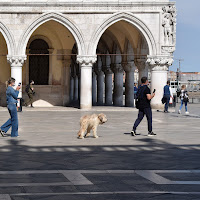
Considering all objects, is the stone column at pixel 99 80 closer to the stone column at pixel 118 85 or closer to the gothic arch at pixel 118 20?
the stone column at pixel 118 85

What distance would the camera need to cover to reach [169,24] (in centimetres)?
2891

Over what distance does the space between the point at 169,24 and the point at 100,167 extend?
2122cm

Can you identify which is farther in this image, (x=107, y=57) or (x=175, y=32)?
(x=107, y=57)

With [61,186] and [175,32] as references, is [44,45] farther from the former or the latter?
[61,186]

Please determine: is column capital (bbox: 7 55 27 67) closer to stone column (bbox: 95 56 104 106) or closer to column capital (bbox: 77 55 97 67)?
column capital (bbox: 77 55 97 67)

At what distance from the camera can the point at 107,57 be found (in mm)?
39875

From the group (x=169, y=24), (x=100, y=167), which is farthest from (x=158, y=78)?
(x=100, y=167)

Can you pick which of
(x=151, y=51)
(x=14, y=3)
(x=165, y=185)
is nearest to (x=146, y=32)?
(x=151, y=51)

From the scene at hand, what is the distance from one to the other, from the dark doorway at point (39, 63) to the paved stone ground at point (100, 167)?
19.1 meters

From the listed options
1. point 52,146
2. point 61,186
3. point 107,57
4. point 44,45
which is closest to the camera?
point 61,186

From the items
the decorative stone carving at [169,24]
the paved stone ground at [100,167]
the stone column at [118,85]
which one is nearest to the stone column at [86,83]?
the decorative stone carving at [169,24]

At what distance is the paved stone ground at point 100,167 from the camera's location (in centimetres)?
655

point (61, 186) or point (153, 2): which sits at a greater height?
point (153, 2)

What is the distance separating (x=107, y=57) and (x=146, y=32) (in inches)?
447
